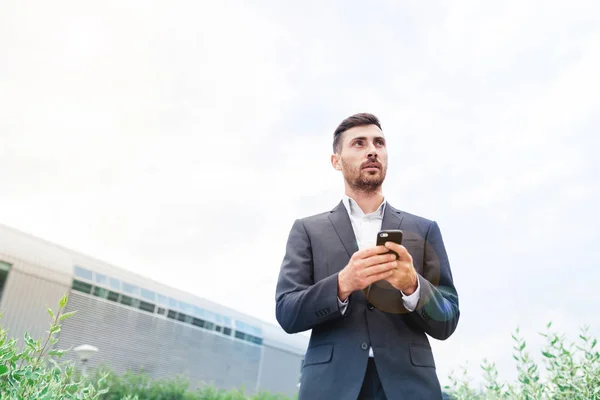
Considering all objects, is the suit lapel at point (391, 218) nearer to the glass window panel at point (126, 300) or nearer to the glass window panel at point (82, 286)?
the glass window panel at point (82, 286)

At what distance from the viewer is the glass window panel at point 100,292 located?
24062mm

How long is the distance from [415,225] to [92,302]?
24.6m

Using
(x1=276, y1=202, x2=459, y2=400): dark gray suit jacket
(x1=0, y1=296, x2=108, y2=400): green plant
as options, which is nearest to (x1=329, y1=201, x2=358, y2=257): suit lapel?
(x1=276, y1=202, x2=459, y2=400): dark gray suit jacket

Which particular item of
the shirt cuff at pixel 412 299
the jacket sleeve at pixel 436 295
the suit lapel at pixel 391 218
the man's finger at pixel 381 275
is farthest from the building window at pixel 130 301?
the man's finger at pixel 381 275

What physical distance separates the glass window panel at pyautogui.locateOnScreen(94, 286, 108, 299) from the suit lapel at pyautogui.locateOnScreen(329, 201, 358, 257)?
24479mm

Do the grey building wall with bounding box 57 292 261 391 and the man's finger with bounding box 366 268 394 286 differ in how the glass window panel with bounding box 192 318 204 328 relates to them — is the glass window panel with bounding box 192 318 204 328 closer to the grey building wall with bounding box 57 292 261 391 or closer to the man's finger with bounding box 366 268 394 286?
the grey building wall with bounding box 57 292 261 391

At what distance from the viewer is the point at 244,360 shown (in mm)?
33062

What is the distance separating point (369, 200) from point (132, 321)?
85.4 ft

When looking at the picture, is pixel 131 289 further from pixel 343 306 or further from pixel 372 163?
pixel 343 306

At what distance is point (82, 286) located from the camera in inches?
922

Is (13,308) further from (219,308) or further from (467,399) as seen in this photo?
(467,399)

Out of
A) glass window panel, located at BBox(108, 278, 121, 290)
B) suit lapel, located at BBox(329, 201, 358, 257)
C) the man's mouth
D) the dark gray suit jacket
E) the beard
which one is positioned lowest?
the dark gray suit jacket

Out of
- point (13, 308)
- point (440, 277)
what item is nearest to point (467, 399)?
point (440, 277)

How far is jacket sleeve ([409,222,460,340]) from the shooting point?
1.95 metres
